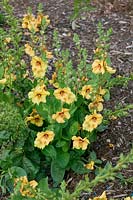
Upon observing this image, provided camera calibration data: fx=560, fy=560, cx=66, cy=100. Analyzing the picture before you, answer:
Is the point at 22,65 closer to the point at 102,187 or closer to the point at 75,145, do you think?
the point at 75,145

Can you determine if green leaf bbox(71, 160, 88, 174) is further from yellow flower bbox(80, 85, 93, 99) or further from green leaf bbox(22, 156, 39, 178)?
yellow flower bbox(80, 85, 93, 99)

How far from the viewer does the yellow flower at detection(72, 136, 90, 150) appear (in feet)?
9.94

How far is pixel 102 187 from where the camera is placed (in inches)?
126

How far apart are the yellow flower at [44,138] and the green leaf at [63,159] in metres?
0.17

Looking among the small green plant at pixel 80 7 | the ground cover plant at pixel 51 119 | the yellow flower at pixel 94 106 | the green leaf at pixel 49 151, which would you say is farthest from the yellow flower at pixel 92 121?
the small green plant at pixel 80 7

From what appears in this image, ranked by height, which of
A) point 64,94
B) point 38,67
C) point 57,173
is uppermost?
point 38,67

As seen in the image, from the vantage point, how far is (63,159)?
3098 millimetres

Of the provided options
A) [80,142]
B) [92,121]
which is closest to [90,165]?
[80,142]

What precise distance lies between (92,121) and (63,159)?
0.90 ft

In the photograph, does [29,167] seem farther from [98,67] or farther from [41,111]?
[98,67]

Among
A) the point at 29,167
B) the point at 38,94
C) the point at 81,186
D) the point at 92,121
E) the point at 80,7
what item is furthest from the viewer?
the point at 80,7

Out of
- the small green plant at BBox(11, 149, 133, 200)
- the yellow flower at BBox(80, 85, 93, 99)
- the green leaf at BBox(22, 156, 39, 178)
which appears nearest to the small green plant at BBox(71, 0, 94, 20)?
the yellow flower at BBox(80, 85, 93, 99)

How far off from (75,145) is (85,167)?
0.71 ft

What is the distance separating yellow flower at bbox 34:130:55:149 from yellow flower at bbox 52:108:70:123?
8 cm
